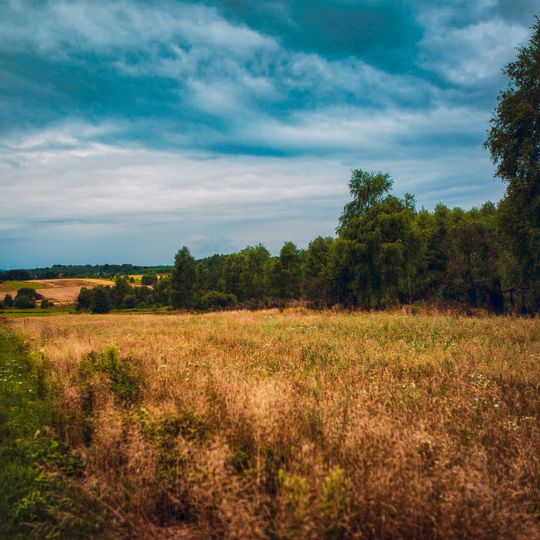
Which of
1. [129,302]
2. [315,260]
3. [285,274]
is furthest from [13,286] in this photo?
[315,260]

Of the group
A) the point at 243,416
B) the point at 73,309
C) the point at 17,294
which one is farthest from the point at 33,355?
the point at 17,294

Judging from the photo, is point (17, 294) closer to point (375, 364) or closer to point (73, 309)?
point (73, 309)

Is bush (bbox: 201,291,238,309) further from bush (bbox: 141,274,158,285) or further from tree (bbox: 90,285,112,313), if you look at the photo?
bush (bbox: 141,274,158,285)

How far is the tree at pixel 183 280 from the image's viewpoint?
2744 inches

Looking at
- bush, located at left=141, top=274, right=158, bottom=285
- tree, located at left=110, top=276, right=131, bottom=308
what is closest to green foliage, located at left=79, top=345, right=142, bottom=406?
tree, located at left=110, top=276, right=131, bottom=308

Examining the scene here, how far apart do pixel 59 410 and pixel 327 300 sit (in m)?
47.0

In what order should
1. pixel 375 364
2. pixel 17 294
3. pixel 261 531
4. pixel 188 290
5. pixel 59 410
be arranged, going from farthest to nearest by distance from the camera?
pixel 17 294 < pixel 188 290 < pixel 375 364 < pixel 59 410 < pixel 261 531

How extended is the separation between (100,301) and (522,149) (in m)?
89.7

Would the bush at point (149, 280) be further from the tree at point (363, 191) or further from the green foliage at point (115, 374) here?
the green foliage at point (115, 374)

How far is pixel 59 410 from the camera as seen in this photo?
634 centimetres

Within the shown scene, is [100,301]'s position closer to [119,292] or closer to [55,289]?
[119,292]

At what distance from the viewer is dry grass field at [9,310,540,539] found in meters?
3.14

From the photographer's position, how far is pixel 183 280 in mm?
70062

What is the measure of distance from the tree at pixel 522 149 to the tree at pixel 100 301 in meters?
Result: 86.2
